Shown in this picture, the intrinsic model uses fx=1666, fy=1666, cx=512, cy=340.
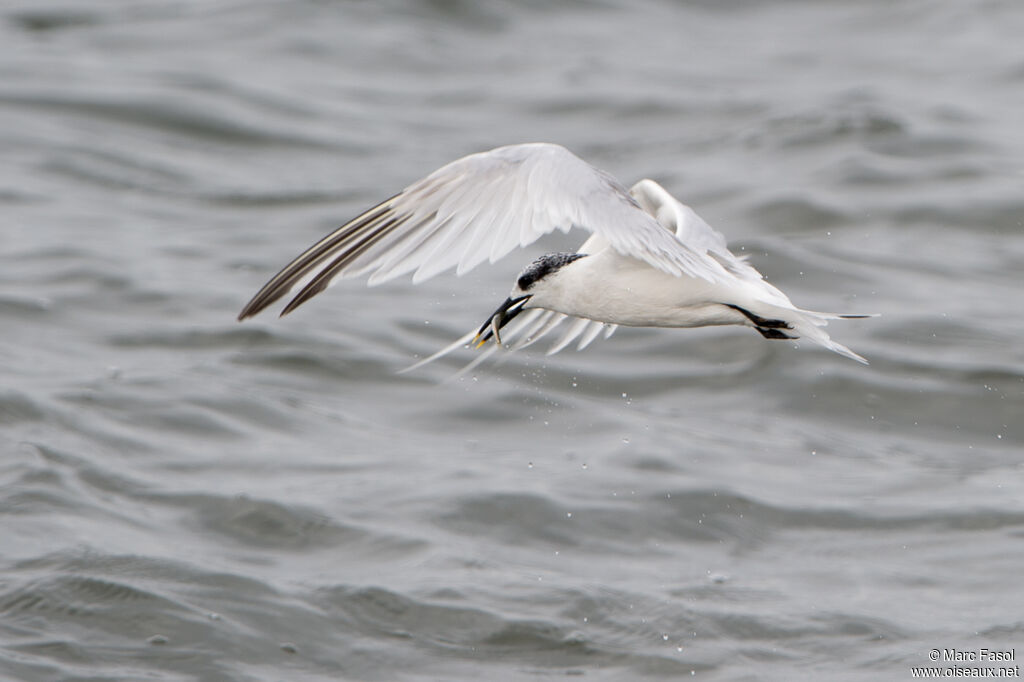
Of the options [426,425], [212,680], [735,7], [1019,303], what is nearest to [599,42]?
[735,7]

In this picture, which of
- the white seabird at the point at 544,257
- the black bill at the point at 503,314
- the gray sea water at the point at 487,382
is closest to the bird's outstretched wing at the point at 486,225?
the white seabird at the point at 544,257

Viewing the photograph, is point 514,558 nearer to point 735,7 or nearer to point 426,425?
point 426,425

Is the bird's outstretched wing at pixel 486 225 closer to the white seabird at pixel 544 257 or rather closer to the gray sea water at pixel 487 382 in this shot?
the white seabird at pixel 544 257

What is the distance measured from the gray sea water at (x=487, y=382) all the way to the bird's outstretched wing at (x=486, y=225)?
6.70 ft

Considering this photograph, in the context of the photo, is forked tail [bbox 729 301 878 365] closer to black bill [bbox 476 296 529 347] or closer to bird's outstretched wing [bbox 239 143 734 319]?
bird's outstretched wing [bbox 239 143 734 319]

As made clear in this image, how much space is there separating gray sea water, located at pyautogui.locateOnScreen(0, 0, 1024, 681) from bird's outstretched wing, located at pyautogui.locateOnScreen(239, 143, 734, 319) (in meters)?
2.04

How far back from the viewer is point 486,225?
574cm

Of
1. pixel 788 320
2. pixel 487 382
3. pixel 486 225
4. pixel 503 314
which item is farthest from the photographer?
pixel 487 382

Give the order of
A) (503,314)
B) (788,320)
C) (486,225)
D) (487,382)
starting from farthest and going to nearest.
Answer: (487,382), (503,314), (788,320), (486,225)

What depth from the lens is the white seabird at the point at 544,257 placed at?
18.5 feet

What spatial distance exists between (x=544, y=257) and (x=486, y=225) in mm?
280

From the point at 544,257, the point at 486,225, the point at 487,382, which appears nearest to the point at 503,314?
the point at 544,257

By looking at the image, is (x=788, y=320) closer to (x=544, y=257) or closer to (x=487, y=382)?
(x=544, y=257)

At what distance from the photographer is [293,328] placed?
11.0 metres
